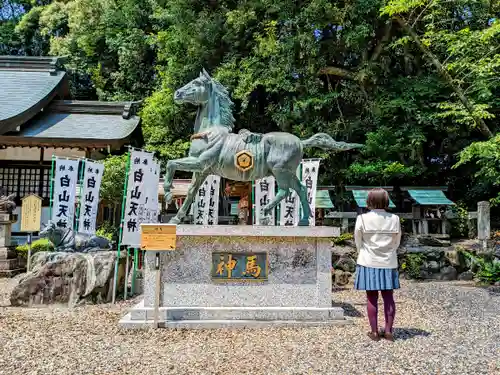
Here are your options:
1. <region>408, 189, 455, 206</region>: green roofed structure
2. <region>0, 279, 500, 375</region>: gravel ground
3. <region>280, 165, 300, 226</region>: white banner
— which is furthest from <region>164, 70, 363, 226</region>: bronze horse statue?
<region>408, 189, 455, 206</region>: green roofed structure

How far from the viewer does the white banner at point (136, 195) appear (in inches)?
292

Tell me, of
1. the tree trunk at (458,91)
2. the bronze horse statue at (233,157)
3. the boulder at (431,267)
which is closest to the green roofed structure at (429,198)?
the tree trunk at (458,91)

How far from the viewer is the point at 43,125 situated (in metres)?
15.2

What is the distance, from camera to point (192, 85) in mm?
5957

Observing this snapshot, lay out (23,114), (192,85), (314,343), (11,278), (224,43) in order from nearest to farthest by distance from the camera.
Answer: (314,343) < (192,85) < (11,278) < (23,114) < (224,43)

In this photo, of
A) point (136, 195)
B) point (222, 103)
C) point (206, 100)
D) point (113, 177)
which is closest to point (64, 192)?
point (113, 177)

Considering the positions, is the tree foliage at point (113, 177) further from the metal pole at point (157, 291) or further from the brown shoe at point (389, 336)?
the brown shoe at point (389, 336)

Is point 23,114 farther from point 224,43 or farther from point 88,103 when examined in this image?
point 224,43

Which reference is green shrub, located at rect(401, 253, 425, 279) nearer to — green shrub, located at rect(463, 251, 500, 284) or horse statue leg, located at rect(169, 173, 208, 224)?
green shrub, located at rect(463, 251, 500, 284)

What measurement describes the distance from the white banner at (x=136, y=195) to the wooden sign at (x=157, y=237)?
8.82 feet

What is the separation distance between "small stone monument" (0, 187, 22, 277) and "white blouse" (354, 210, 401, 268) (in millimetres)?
9767

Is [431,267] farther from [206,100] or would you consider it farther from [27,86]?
[27,86]

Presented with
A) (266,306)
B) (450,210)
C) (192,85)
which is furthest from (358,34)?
(266,306)

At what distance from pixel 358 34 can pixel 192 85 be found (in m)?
9.30
